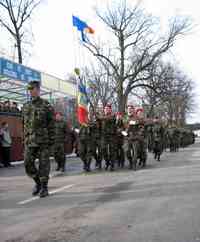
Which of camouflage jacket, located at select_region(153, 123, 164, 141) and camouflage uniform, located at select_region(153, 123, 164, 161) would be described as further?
camouflage jacket, located at select_region(153, 123, 164, 141)

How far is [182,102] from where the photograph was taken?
6656cm

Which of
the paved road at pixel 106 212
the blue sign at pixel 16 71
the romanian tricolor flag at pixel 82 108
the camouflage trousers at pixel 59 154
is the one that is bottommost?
the paved road at pixel 106 212

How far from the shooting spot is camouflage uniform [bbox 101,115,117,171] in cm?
1345

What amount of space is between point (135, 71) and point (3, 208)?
Result: 142 ft

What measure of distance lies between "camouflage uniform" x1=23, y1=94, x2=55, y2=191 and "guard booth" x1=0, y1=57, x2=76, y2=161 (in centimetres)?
979

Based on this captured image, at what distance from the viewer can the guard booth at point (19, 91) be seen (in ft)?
60.3

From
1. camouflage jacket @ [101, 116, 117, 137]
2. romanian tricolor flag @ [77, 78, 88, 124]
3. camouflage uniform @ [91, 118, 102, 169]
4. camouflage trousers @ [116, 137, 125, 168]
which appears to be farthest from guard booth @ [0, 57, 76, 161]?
camouflage jacket @ [101, 116, 117, 137]

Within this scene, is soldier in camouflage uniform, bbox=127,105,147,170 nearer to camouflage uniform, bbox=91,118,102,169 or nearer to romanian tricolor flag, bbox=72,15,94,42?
camouflage uniform, bbox=91,118,102,169

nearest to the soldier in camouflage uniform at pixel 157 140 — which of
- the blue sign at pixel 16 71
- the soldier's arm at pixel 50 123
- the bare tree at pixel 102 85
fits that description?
the blue sign at pixel 16 71

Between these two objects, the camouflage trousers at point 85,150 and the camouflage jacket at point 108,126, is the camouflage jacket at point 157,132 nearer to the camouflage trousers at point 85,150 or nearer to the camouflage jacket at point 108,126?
the camouflage jacket at point 108,126

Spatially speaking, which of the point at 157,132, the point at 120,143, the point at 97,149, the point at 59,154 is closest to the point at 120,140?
the point at 120,143

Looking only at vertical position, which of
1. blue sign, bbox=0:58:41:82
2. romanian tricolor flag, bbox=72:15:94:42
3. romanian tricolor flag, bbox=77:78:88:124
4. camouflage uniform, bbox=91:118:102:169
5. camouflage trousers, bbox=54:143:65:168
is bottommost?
camouflage trousers, bbox=54:143:65:168

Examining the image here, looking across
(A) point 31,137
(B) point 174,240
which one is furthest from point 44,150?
(B) point 174,240

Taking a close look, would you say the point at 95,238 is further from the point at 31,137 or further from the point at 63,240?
the point at 31,137
